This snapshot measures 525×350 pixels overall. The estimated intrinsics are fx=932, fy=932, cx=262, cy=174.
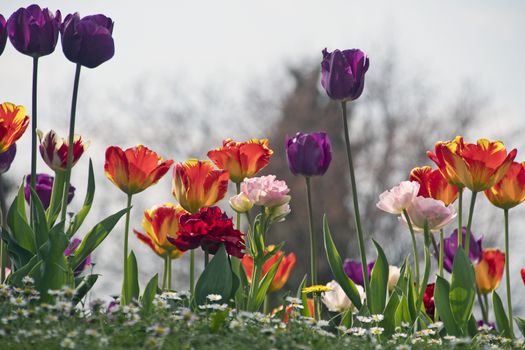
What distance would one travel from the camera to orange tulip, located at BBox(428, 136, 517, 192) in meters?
3.92

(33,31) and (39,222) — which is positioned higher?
(33,31)

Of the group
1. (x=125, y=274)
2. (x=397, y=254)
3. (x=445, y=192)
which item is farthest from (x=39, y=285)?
(x=397, y=254)

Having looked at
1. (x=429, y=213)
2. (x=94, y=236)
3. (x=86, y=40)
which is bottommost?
(x=94, y=236)

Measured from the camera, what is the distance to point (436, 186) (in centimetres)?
423

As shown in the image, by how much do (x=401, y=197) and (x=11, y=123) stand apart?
1.74 m

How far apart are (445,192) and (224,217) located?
1.03m

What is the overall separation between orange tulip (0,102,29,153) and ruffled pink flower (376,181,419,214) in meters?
1.61

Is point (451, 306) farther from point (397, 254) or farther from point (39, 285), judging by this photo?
point (397, 254)

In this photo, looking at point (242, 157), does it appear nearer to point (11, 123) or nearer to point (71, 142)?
point (71, 142)

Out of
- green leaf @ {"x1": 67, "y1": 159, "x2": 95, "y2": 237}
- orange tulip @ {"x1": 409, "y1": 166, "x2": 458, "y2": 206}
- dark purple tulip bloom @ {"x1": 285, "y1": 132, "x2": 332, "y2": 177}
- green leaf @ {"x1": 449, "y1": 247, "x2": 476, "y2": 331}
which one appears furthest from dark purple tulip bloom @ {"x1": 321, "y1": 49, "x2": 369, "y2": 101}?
green leaf @ {"x1": 67, "y1": 159, "x2": 95, "y2": 237}

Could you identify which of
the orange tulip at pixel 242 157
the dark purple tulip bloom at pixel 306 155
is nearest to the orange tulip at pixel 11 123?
the orange tulip at pixel 242 157

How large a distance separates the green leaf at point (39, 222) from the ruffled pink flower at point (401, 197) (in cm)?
144

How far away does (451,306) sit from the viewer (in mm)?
3967

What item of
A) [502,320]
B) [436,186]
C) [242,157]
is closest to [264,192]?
[242,157]
